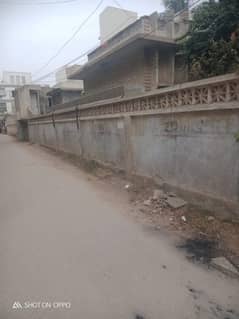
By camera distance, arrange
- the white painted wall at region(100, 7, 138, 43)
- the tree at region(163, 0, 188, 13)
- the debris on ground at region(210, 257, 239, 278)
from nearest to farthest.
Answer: the debris on ground at region(210, 257, 239, 278)
the white painted wall at region(100, 7, 138, 43)
the tree at region(163, 0, 188, 13)

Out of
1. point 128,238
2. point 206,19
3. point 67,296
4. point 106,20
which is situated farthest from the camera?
point 106,20

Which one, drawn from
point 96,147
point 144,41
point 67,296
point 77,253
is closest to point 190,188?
point 77,253

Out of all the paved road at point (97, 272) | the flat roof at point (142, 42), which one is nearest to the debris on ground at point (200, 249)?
the paved road at point (97, 272)

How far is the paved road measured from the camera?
2.10 meters

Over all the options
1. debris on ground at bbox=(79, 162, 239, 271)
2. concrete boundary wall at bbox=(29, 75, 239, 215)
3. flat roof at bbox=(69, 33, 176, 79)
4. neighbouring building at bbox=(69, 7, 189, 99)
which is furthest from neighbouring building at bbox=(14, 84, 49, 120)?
debris on ground at bbox=(79, 162, 239, 271)

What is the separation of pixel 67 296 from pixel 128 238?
4.45 ft

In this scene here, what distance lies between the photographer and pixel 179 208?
420cm

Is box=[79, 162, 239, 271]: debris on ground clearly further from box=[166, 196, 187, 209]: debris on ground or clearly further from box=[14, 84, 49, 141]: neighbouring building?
box=[14, 84, 49, 141]: neighbouring building

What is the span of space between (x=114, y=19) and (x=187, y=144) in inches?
781

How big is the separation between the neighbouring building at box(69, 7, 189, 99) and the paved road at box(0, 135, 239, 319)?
5.10 meters

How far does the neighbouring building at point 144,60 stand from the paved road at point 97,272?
5.10m

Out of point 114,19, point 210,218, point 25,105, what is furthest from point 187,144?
point 25,105

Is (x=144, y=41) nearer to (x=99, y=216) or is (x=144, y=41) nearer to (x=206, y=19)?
(x=206, y=19)

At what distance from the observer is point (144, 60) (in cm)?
885
